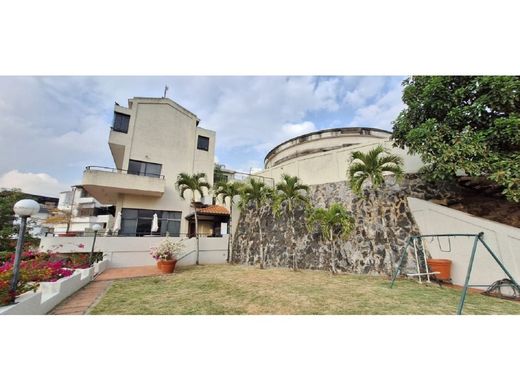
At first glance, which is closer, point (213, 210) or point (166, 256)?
point (166, 256)

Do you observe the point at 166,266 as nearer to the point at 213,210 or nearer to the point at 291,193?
the point at 291,193

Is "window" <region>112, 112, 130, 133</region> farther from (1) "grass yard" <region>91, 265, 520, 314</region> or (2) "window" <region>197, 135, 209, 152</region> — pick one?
(1) "grass yard" <region>91, 265, 520, 314</region>

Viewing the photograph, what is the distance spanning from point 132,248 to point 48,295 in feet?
18.2

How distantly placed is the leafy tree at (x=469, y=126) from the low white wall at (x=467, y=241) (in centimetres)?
100

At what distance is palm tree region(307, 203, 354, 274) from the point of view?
7.92m

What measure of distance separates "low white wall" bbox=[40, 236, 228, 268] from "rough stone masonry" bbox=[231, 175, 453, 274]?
7.85ft

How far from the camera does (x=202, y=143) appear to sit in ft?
52.2

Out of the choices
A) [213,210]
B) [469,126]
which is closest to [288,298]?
[469,126]

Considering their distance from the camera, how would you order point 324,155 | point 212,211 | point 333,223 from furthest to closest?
point 212,211, point 324,155, point 333,223

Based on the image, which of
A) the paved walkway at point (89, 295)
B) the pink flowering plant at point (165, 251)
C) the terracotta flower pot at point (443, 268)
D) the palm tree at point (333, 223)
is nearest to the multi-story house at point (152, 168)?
the pink flowering plant at point (165, 251)

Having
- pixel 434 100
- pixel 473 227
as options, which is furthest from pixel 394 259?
pixel 434 100

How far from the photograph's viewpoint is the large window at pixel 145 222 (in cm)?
1240
